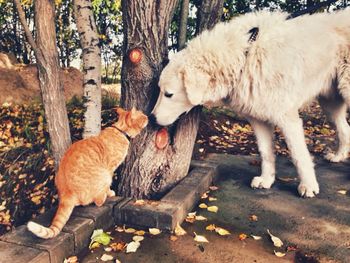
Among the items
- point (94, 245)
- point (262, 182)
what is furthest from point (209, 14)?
point (94, 245)

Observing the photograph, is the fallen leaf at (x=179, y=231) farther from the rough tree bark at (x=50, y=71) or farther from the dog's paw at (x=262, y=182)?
the rough tree bark at (x=50, y=71)

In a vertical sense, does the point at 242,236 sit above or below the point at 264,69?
below

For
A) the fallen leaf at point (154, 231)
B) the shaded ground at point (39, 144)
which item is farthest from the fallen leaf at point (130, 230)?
the shaded ground at point (39, 144)

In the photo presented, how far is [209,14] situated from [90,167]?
211cm

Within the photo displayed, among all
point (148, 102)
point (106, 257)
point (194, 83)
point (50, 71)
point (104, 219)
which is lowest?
point (106, 257)

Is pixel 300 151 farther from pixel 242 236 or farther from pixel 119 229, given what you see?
pixel 119 229

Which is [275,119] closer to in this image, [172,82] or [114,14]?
[172,82]

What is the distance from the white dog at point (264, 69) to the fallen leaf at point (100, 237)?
1.22m

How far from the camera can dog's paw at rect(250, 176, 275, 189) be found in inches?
164

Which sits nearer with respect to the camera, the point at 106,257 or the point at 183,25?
the point at 106,257

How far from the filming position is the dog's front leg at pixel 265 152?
4.17m

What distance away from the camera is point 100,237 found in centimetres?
308

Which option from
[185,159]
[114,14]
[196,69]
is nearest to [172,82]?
[196,69]

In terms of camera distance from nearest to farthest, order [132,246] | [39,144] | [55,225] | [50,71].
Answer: [55,225], [132,246], [50,71], [39,144]
